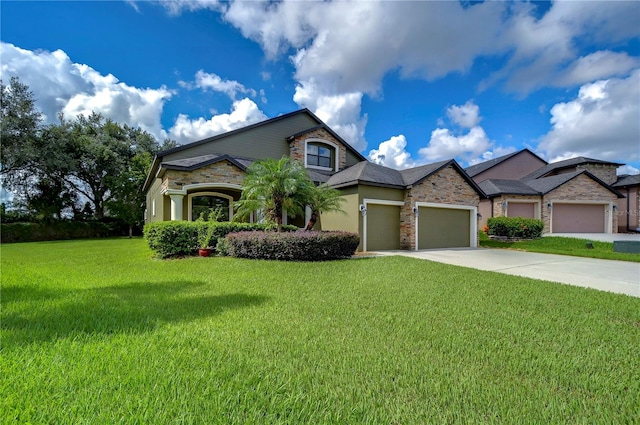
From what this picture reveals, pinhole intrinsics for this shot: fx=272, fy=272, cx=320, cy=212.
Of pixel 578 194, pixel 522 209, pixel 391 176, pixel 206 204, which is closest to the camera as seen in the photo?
pixel 391 176

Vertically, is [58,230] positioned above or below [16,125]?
below

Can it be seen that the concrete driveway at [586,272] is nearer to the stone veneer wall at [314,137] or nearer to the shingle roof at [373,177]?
the shingle roof at [373,177]

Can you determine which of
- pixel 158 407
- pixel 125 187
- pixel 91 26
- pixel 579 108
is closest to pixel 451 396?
pixel 158 407

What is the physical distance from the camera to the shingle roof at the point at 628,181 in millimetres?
22438

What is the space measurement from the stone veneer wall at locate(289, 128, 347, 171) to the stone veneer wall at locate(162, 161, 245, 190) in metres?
5.12

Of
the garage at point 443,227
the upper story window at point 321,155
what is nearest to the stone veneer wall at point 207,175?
the upper story window at point 321,155

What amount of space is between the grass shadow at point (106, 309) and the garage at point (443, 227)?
10962 mm

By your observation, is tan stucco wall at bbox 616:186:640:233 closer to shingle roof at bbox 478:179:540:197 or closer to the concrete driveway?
shingle roof at bbox 478:179:540:197

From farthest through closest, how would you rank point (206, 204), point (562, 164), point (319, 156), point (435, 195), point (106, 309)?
point (562, 164), point (319, 156), point (206, 204), point (435, 195), point (106, 309)

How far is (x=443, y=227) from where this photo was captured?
14484 millimetres

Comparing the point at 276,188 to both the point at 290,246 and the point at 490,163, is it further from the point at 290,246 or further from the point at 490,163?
the point at 490,163

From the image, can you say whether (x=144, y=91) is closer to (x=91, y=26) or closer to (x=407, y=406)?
(x=91, y=26)

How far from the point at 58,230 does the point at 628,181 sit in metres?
46.8

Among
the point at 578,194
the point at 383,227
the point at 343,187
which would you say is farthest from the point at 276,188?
the point at 578,194
